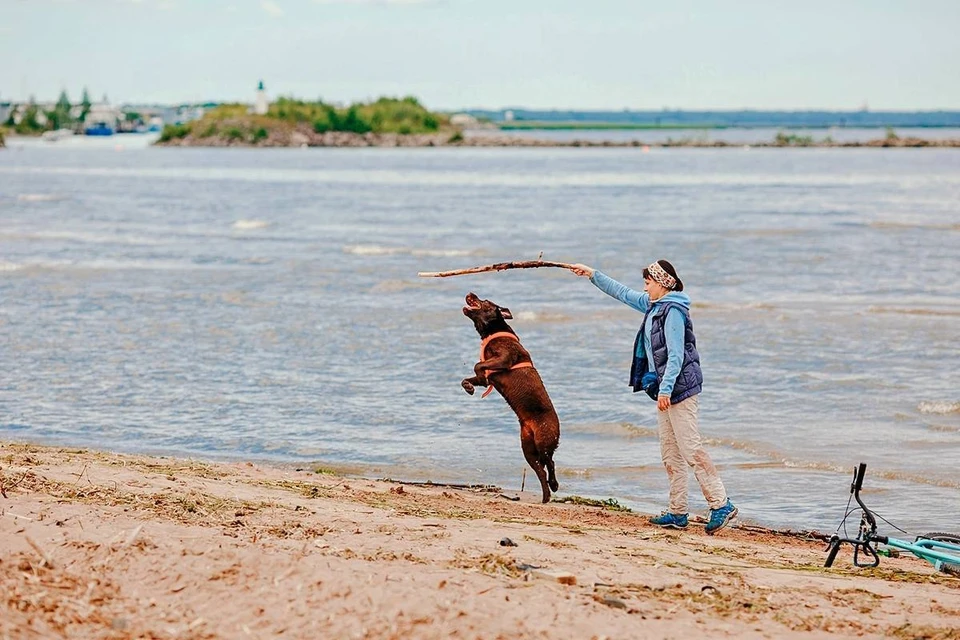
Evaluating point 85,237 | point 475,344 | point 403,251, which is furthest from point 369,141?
point 475,344

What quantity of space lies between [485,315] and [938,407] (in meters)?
7.06

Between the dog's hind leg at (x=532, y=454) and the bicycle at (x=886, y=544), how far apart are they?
2354 mm

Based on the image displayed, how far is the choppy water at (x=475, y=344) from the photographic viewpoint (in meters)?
12.1

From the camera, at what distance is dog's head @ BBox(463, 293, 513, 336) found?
9352 mm

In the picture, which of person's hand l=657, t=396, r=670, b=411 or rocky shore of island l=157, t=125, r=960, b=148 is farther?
rocky shore of island l=157, t=125, r=960, b=148

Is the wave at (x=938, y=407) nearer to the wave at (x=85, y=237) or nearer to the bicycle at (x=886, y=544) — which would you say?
the bicycle at (x=886, y=544)

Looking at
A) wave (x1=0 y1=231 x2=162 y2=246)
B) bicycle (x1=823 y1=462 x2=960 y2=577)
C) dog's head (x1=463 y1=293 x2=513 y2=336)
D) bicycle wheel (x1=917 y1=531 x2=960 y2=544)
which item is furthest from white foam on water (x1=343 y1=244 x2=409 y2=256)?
bicycle (x1=823 y1=462 x2=960 y2=577)

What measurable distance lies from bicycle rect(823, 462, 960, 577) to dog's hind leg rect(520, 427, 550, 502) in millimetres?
2354

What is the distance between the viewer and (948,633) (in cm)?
642

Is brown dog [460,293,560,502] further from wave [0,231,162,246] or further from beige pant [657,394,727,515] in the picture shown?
wave [0,231,162,246]

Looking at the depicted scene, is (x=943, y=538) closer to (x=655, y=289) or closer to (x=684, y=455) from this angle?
(x=684, y=455)

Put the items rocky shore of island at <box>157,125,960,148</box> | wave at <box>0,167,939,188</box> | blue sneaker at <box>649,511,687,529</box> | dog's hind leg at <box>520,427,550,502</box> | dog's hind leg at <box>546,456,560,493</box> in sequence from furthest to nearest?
rocky shore of island at <box>157,125,960,148</box> < wave at <box>0,167,939,188</box> < dog's hind leg at <box>546,456,560,493</box> < dog's hind leg at <box>520,427,550,502</box> < blue sneaker at <box>649,511,687,529</box>

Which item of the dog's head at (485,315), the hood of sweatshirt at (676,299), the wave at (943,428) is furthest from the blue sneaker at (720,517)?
the wave at (943,428)

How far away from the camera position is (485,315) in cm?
938
